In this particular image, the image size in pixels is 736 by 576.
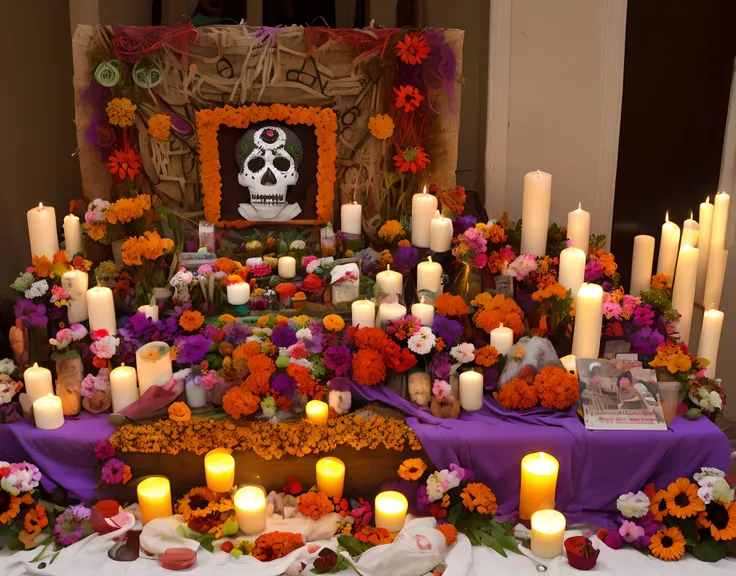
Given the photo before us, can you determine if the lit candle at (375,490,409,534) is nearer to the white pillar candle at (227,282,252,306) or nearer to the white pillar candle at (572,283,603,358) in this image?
the white pillar candle at (572,283,603,358)

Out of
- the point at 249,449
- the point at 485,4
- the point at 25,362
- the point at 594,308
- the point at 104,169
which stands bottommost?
the point at 249,449

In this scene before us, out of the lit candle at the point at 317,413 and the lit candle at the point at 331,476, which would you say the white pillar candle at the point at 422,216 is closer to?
the lit candle at the point at 317,413

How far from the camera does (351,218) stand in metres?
3.58

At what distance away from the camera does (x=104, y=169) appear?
356 cm

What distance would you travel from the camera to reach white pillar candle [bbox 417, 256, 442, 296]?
10.2 ft

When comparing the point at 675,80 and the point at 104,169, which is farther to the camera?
the point at 675,80

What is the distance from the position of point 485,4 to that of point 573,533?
9.50ft

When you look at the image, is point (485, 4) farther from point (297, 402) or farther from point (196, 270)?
point (297, 402)

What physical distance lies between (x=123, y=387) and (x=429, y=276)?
49.3 inches

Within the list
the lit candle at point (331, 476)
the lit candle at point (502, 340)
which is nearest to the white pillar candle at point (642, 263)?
the lit candle at point (502, 340)

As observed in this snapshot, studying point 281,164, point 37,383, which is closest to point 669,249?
point 281,164

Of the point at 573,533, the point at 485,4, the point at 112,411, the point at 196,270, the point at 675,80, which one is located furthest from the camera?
the point at 485,4

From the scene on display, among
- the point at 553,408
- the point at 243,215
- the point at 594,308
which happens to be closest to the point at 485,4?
the point at 243,215

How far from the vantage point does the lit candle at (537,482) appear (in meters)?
2.51
